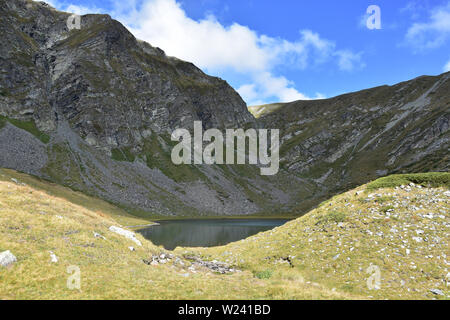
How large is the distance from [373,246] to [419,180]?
1196 centimetres

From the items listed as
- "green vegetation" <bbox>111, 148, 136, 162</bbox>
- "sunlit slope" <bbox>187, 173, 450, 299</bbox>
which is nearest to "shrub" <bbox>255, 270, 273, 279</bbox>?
"sunlit slope" <bbox>187, 173, 450, 299</bbox>

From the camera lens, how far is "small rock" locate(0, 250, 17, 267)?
13.9 metres

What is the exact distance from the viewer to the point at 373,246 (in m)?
20.6

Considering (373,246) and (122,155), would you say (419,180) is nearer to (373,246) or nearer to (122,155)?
(373,246)

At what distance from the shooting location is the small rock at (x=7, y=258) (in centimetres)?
1395

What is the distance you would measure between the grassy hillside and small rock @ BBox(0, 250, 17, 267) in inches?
13.5

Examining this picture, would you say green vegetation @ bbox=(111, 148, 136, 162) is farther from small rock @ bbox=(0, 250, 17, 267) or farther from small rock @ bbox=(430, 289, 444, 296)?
small rock @ bbox=(430, 289, 444, 296)

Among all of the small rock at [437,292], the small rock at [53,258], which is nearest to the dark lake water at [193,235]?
the small rock at [53,258]

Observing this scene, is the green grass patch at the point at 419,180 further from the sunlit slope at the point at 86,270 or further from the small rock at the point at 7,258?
the small rock at the point at 7,258

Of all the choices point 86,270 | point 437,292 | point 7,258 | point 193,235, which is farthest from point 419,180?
point 193,235
